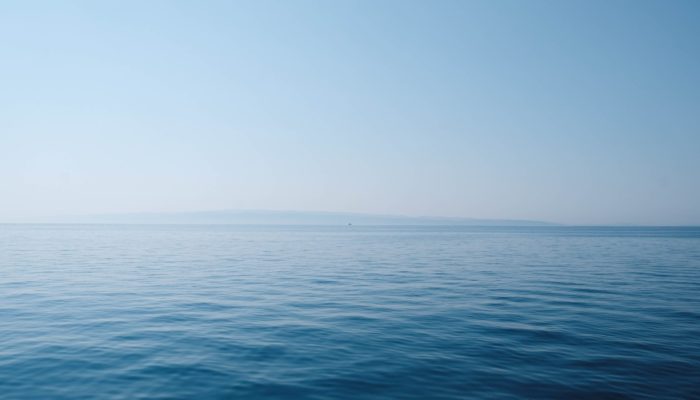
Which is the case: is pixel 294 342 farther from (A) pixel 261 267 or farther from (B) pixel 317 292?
(A) pixel 261 267

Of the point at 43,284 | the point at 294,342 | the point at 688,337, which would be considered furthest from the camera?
the point at 43,284

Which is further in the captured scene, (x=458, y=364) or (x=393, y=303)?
(x=393, y=303)

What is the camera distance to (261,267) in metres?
36.8

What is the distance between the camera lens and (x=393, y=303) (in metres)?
20.3

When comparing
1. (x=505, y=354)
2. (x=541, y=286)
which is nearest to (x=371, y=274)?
(x=541, y=286)

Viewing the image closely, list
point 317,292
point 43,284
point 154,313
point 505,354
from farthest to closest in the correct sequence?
1. point 43,284
2. point 317,292
3. point 154,313
4. point 505,354

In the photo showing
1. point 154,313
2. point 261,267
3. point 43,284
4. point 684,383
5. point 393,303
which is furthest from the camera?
point 261,267

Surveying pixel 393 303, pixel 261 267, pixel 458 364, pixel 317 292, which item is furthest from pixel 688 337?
pixel 261 267

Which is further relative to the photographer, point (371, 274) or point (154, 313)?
point (371, 274)

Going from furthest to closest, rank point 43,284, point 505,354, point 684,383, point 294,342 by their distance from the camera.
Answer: point 43,284, point 294,342, point 505,354, point 684,383

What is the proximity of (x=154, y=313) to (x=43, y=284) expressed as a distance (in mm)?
12979

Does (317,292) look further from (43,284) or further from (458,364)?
(43,284)

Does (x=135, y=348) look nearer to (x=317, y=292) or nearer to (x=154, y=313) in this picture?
(x=154, y=313)

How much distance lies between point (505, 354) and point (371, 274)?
20.1m
